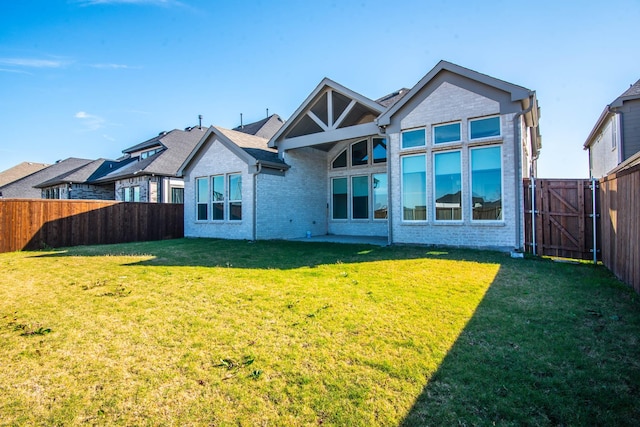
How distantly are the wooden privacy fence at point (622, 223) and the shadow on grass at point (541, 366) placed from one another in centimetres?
66

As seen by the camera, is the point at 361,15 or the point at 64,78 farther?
the point at 64,78

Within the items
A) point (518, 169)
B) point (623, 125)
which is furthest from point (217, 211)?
point (623, 125)

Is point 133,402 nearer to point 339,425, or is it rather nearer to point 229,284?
point 339,425

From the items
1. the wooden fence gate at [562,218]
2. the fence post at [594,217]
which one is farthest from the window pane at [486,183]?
the fence post at [594,217]

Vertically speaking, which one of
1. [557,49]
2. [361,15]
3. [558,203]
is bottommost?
[558,203]

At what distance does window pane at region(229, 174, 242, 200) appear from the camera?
1428 cm

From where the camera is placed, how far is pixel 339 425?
88.5 inches

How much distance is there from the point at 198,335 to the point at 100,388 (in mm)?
1150

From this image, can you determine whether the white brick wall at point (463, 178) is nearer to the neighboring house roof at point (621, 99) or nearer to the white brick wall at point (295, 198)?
the white brick wall at point (295, 198)

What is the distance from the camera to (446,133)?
10.2 meters

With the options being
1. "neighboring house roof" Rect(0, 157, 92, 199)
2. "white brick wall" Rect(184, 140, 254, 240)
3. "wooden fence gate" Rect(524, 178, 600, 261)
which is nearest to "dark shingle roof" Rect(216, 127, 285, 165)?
"white brick wall" Rect(184, 140, 254, 240)

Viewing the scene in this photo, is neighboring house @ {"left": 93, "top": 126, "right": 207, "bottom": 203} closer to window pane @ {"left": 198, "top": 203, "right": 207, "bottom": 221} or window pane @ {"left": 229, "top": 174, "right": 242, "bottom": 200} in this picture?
window pane @ {"left": 198, "top": 203, "right": 207, "bottom": 221}

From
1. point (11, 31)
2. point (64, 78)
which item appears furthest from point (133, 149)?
point (11, 31)

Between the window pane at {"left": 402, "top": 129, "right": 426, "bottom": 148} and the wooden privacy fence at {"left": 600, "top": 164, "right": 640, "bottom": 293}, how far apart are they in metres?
4.77
